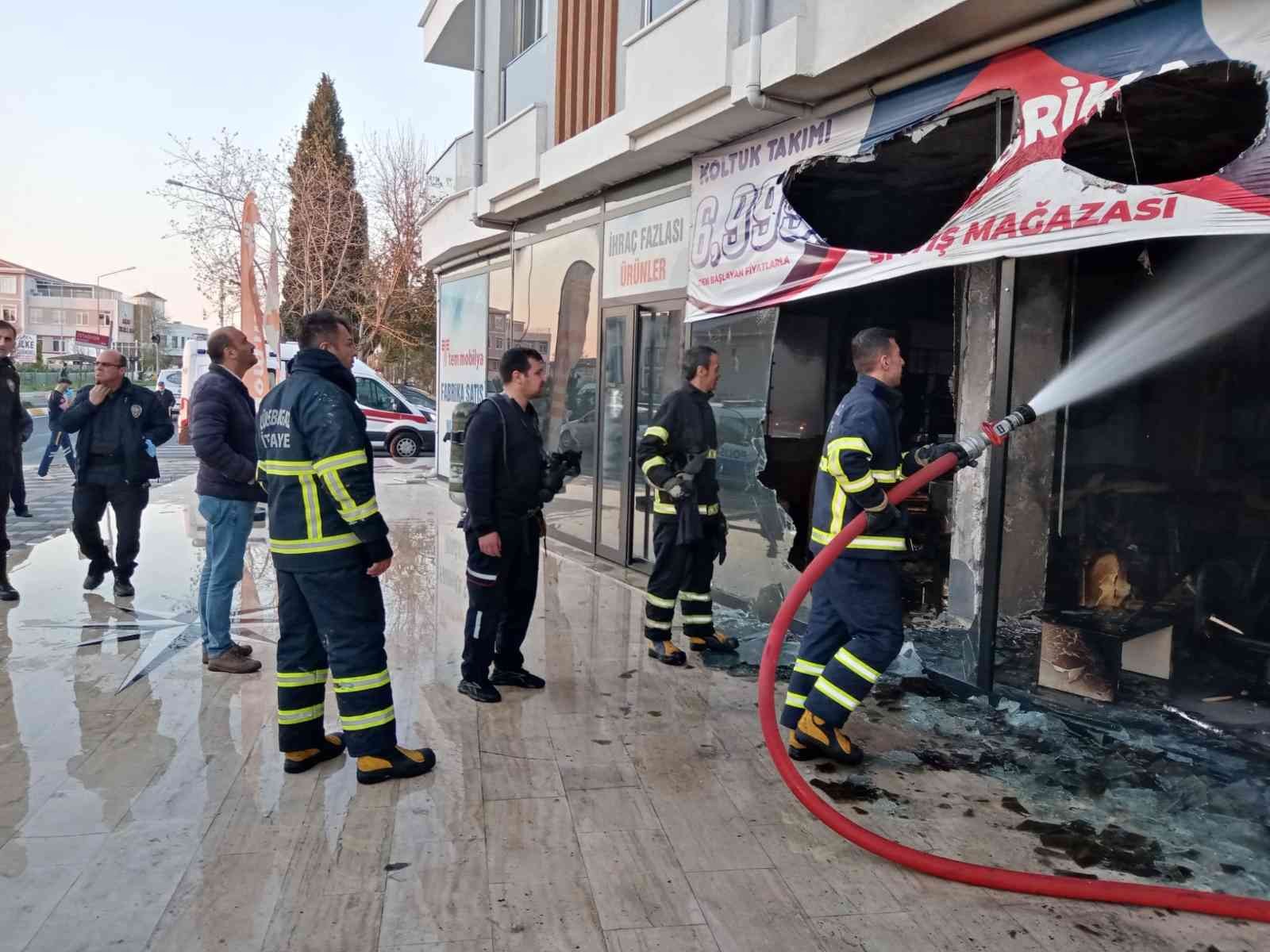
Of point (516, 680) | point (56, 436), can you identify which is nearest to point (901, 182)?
point (516, 680)

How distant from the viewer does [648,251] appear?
8.18 m

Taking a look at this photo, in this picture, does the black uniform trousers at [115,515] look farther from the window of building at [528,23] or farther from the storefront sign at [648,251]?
the window of building at [528,23]

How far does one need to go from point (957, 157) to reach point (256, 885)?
210 inches

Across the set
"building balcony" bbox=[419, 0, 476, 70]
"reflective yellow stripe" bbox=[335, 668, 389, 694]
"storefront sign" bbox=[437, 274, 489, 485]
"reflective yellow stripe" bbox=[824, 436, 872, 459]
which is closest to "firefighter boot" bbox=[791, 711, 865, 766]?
"reflective yellow stripe" bbox=[824, 436, 872, 459]

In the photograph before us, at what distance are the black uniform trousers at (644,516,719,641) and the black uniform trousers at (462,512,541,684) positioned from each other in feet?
3.12

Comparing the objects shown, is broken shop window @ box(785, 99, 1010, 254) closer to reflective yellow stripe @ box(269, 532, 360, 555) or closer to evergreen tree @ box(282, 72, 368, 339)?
reflective yellow stripe @ box(269, 532, 360, 555)

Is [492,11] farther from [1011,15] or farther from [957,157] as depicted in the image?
[1011,15]

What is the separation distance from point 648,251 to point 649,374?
1.07 meters

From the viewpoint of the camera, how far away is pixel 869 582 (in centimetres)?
406

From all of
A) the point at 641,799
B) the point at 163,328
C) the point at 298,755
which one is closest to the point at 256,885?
the point at 298,755

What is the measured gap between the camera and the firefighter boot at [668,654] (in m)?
5.67

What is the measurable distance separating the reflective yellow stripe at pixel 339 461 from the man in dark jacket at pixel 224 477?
64.6 inches

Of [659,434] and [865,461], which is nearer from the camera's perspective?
[865,461]

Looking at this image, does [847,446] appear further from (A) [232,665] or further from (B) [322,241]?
(B) [322,241]
